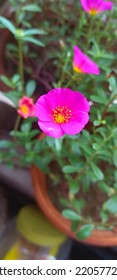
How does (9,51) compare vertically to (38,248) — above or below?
above

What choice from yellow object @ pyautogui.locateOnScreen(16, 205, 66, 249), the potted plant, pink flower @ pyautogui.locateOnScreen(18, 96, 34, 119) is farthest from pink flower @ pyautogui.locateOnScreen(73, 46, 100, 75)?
yellow object @ pyautogui.locateOnScreen(16, 205, 66, 249)

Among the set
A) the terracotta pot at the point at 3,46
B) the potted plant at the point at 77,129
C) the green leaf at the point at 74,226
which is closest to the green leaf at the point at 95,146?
the potted plant at the point at 77,129

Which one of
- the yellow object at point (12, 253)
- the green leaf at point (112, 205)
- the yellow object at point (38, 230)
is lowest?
the yellow object at point (12, 253)

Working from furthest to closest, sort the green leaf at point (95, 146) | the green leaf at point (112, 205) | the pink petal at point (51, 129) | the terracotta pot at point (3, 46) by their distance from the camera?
the terracotta pot at point (3, 46), the green leaf at point (112, 205), the green leaf at point (95, 146), the pink petal at point (51, 129)

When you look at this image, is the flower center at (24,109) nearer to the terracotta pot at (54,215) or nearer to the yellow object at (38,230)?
the terracotta pot at (54,215)

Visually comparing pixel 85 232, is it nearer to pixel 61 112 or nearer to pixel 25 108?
pixel 25 108

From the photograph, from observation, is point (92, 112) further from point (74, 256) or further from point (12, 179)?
point (74, 256)

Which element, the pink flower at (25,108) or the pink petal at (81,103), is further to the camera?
the pink flower at (25,108)
